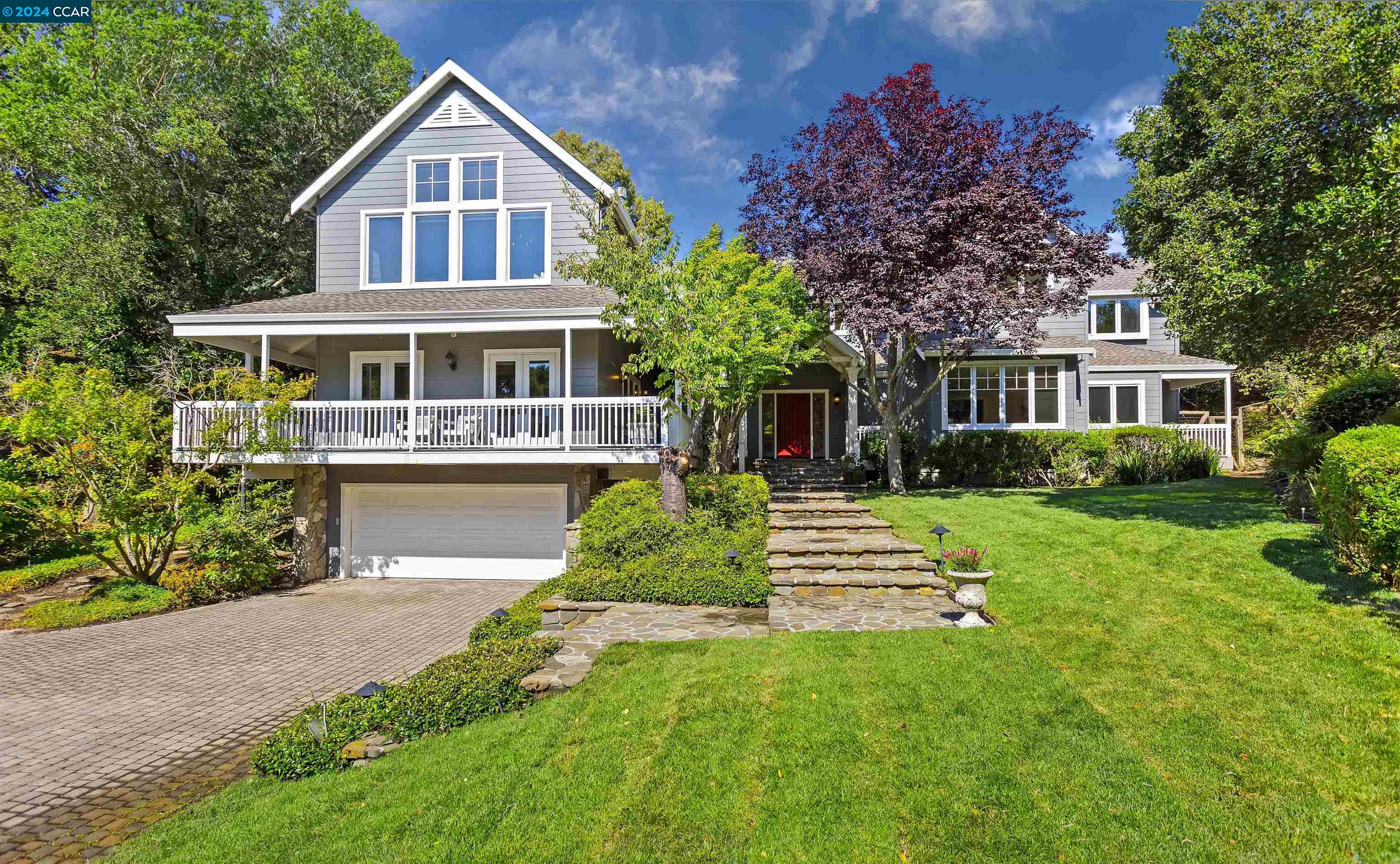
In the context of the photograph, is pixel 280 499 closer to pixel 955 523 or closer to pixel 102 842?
pixel 102 842

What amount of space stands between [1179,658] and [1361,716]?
132 centimetres

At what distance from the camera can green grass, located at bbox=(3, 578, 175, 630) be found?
33.6 feet

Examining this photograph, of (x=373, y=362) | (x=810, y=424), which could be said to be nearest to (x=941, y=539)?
(x=810, y=424)

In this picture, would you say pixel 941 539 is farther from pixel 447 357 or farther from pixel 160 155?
pixel 160 155

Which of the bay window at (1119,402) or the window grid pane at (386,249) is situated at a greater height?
the window grid pane at (386,249)

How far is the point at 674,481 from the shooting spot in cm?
1066

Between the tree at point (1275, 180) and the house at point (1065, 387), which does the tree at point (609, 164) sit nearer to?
the house at point (1065, 387)

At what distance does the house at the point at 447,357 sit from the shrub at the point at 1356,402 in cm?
882

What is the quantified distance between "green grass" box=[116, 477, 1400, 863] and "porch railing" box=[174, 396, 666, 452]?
5.72m

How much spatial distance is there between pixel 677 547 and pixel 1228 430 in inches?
731

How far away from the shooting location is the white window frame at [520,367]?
1398 centimetres

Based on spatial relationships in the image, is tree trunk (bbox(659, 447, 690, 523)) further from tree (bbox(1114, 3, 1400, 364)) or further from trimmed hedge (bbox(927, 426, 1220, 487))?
trimmed hedge (bbox(927, 426, 1220, 487))

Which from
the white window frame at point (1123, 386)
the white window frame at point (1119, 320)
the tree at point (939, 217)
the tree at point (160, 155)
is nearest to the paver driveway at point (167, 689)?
the tree at point (939, 217)

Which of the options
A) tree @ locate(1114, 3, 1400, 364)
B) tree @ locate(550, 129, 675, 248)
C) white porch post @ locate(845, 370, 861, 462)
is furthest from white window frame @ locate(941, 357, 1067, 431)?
tree @ locate(550, 129, 675, 248)
